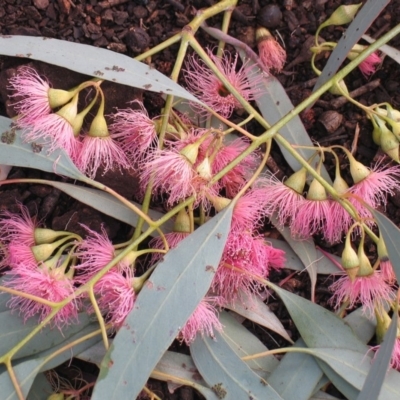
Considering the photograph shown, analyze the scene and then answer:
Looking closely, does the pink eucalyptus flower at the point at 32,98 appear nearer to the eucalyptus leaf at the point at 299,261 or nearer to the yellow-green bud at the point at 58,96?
the yellow-green bud at the point at 58,96

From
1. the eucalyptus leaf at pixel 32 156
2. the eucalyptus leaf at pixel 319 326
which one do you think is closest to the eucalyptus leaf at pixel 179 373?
the eucalyptus leaf at pixel 319 326

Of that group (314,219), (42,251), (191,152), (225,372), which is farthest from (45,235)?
(314,219)

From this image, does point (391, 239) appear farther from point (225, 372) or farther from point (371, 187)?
point (225, 372)

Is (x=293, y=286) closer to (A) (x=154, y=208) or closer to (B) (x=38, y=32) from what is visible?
(A) (x=154, y=208)

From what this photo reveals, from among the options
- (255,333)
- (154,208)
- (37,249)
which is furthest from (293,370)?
(37,249)

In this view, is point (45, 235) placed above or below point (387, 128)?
below

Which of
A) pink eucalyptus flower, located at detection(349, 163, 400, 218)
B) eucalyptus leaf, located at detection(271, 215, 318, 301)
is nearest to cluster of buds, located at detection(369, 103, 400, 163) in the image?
pink eucalyptus flower, located at detection(349, 163, 400, 218)

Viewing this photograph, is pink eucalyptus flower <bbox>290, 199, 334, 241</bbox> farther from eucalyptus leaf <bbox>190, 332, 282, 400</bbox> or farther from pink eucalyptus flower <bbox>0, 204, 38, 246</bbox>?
pink eucalyptus flower <bbox>0, 204, 38, 246</bbox>
